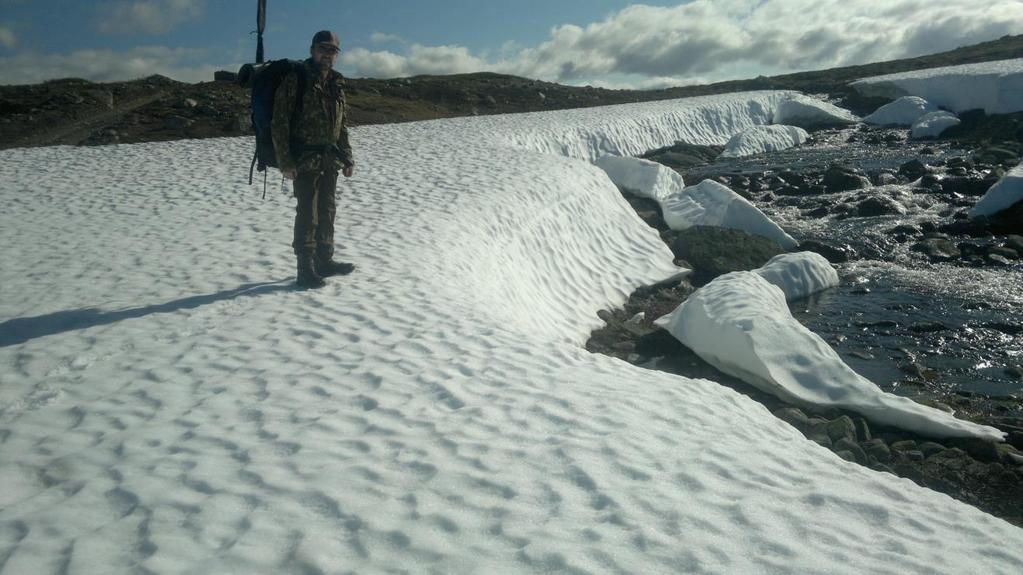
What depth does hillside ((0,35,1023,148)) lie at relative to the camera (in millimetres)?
23219

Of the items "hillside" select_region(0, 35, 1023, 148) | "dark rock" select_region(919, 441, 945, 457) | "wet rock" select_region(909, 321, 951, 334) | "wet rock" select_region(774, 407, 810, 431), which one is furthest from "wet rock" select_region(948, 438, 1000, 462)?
"hillside" select_region(0, 35, 1023, 148)

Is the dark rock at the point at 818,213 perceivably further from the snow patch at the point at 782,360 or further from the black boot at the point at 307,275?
the black boot at the point at 307,275

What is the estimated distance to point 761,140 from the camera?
27.3 meters

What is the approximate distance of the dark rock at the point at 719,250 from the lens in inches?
469

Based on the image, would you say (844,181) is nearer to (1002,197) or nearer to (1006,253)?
(1002,197)

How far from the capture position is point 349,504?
Answer: 3490 millimetres

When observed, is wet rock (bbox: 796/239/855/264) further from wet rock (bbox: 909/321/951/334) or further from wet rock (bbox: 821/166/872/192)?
wet rock (bbox: 821/166/872/192)

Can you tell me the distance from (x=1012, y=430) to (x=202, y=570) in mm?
6786

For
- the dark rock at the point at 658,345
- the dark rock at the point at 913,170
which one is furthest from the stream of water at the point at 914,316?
the dark rock at the point at 913,170

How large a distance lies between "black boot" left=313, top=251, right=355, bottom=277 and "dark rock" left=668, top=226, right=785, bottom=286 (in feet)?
20.8

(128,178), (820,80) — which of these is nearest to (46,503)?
(128,178)

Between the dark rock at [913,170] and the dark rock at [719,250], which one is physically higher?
the dark rock at [913,170]

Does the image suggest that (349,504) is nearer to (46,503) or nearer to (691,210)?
(46,503)

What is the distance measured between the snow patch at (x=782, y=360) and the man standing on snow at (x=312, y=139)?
436 cm
